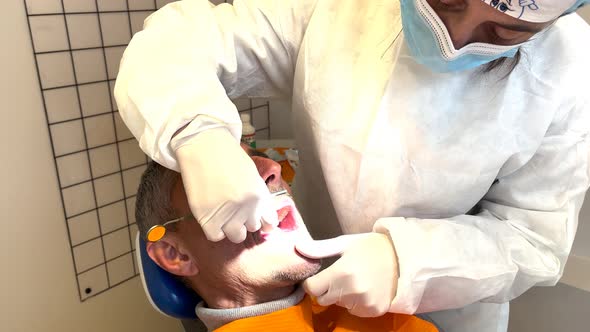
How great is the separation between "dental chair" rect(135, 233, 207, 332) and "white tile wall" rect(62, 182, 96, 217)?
48 centimetres

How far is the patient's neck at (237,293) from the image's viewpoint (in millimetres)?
1156

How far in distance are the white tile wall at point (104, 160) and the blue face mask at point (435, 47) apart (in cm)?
111

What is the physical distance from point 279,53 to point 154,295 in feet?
2.23

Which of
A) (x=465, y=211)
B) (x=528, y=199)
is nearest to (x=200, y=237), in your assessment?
(x=465, y=211)

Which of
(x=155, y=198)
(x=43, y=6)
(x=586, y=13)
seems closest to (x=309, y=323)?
(x=155, y=198)

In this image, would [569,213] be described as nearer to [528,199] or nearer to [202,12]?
[528,199]

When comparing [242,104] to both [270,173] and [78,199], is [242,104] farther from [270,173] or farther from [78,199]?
[270,173]

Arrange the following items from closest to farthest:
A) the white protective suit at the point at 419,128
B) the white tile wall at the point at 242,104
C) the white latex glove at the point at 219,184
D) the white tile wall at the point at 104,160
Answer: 1. the white latex glove at the point at 219,184
2. the white protective suit at the point at 419,128
3. the white tile wall at the point at 104,160
4. the white tile wall at the point at 242,104

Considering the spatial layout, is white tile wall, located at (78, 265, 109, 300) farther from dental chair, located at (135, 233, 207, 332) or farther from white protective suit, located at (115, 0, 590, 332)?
white protective suit, located at (115, 0, 590, 332)

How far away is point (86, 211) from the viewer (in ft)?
5.40

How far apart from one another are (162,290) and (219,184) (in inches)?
18.9

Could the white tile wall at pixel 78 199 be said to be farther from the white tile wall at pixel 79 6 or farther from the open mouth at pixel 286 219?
the open mouth at pixel 286 219

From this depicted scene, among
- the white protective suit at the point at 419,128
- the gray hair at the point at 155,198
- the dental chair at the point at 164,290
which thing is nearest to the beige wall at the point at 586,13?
the white protective suit at the point at 419,128

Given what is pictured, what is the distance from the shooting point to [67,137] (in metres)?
1.53
